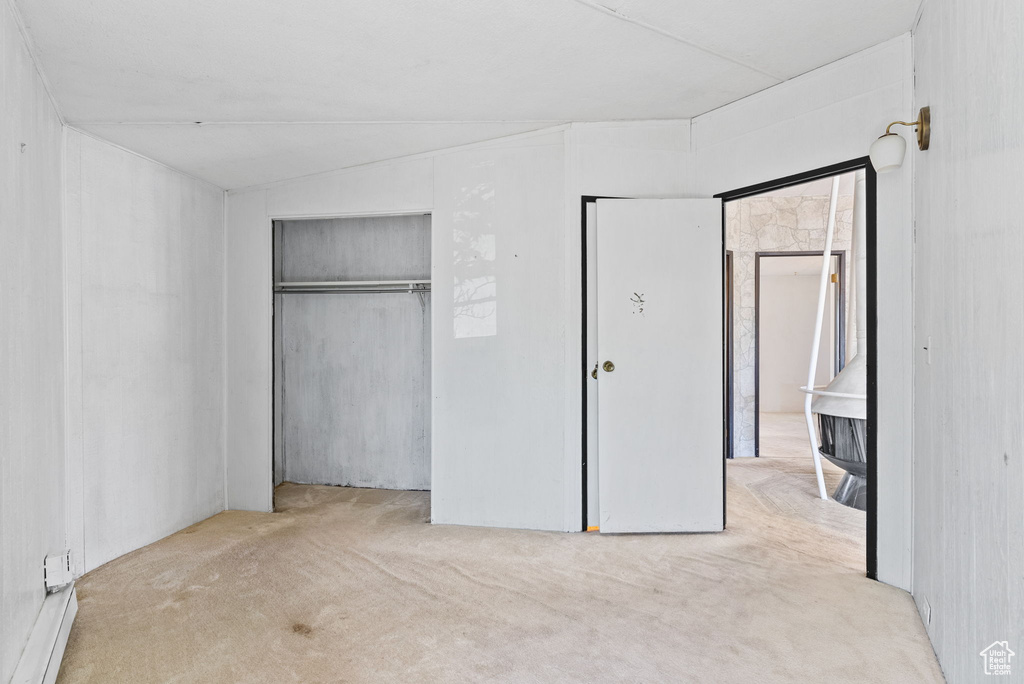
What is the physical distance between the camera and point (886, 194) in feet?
8.90

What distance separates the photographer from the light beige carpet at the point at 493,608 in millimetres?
2111

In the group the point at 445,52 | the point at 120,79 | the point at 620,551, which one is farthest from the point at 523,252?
the point at 120,79

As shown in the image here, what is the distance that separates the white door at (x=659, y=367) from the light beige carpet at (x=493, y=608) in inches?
8.2

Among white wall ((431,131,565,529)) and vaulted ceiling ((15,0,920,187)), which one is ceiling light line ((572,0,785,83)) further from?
white wall ((431,131,565,529))

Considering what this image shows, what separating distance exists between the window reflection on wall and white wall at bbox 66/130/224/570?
1.70m

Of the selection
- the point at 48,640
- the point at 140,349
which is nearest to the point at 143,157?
the point at 140,349

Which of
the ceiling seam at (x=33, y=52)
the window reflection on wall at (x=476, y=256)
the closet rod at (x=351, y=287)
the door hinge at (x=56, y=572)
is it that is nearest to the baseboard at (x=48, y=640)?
the door hinge at (x=56, y=572)

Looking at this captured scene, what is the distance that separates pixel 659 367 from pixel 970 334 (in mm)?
1753

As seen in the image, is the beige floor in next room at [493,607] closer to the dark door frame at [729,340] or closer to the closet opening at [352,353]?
the closet opening at [352,353]

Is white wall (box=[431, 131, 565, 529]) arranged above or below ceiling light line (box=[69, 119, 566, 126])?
below

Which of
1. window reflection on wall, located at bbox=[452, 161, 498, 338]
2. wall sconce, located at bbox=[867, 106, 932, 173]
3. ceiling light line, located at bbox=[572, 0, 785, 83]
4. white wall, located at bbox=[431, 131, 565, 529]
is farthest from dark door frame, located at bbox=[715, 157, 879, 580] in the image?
window reflection on wall, located at bbox=[452, 161, 498, 338]

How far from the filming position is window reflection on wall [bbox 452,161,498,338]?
3.69 meters

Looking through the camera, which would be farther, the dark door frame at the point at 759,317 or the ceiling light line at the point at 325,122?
the dark door frame at the point at 759,317

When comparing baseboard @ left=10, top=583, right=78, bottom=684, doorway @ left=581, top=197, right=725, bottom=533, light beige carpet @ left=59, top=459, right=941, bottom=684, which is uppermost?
doorway @ left=581, top=197, right=725, bottom=533
